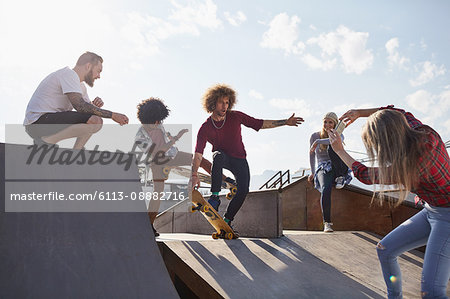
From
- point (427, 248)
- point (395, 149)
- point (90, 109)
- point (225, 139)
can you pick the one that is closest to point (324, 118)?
point (225, 139)

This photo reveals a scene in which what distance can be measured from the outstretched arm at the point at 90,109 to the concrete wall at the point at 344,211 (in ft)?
13.1

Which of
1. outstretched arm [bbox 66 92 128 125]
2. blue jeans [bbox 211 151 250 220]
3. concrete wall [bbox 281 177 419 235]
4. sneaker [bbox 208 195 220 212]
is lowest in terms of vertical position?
concrete wall [bbox 281 177 419 235]

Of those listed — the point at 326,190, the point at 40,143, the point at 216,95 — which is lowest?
the point at 326,190

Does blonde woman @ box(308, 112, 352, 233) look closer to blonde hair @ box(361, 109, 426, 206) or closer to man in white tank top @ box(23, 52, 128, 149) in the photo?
blonde hair @ box(361, 109, 426, 206)

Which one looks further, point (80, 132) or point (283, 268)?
point (80, 132)

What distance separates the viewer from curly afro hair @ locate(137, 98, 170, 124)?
13.6ft

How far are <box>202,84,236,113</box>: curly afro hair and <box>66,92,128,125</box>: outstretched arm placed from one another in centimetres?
138

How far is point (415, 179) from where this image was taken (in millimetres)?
2047

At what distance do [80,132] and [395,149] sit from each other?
308cm

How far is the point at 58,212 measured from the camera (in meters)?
2.77

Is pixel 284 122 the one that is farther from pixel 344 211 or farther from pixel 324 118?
pixel 344 211

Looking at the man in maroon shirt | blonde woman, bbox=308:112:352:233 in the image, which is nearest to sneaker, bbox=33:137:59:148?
the man in maroon shirt

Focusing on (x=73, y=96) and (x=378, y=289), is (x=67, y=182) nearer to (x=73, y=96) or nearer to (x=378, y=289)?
(x=73, y=96)

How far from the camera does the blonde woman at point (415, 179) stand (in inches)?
78.0
